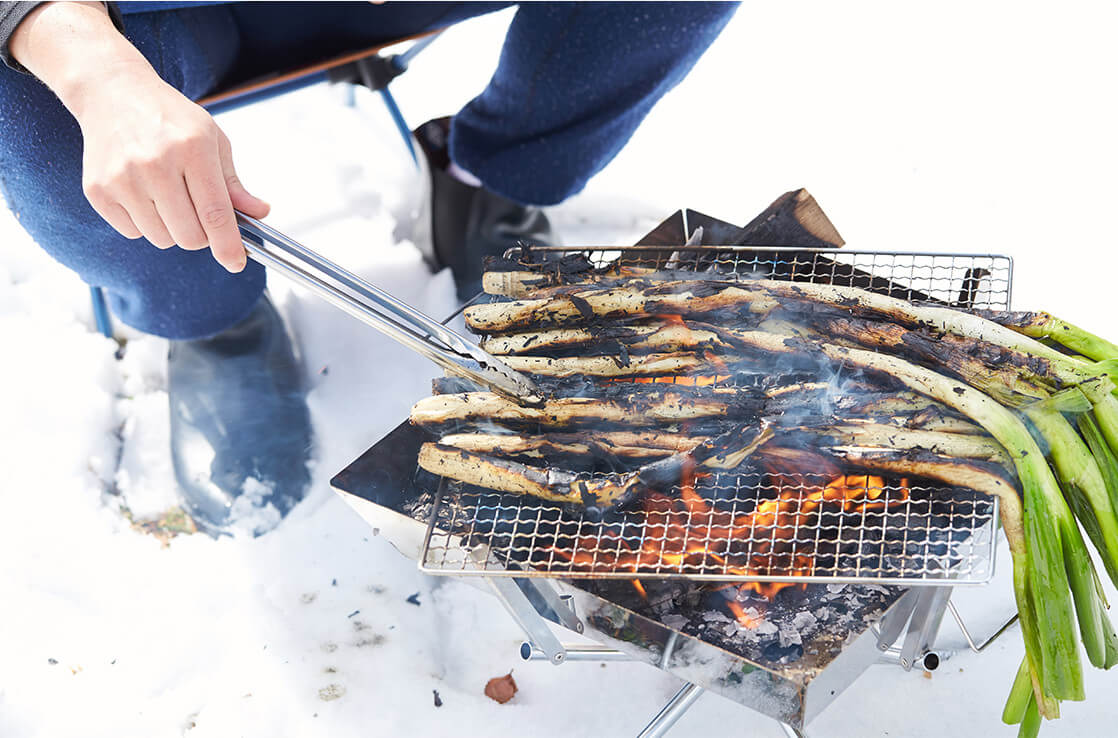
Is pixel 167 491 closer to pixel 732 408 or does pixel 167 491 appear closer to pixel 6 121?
pixel 6 121

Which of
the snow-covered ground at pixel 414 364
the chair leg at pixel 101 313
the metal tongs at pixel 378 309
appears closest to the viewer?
the metal tongs at pixel 378 309

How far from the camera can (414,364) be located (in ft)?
11.6

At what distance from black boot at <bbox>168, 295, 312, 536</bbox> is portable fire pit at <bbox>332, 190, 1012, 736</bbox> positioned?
1143 millimetres

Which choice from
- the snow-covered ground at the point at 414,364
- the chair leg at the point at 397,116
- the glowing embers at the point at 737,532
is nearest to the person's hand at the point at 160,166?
the glowing embers at the point at 737,532

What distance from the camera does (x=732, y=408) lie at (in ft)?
6.64

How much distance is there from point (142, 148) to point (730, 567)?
4.81 ft

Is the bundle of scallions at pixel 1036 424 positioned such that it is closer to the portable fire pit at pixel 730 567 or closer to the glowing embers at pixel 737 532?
the portable fire pit at pixel 730 567

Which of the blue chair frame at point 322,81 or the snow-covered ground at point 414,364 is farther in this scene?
the blue chair frame at point 322,81

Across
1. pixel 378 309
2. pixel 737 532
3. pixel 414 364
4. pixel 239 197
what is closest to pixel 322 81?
pixel 414 364

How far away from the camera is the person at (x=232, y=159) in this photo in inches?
74.7

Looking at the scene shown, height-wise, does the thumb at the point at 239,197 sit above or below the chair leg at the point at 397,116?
above

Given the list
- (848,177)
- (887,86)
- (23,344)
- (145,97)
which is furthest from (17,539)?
(887,86)

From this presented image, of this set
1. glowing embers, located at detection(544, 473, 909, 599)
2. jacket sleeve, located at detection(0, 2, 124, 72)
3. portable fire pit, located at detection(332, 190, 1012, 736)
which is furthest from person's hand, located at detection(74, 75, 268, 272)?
glowing embers, located at detection(544, 473, 909, 599)

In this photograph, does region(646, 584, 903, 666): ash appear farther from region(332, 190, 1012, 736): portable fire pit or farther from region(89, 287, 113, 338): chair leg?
region(89, 287, 113, 338): chair leg
